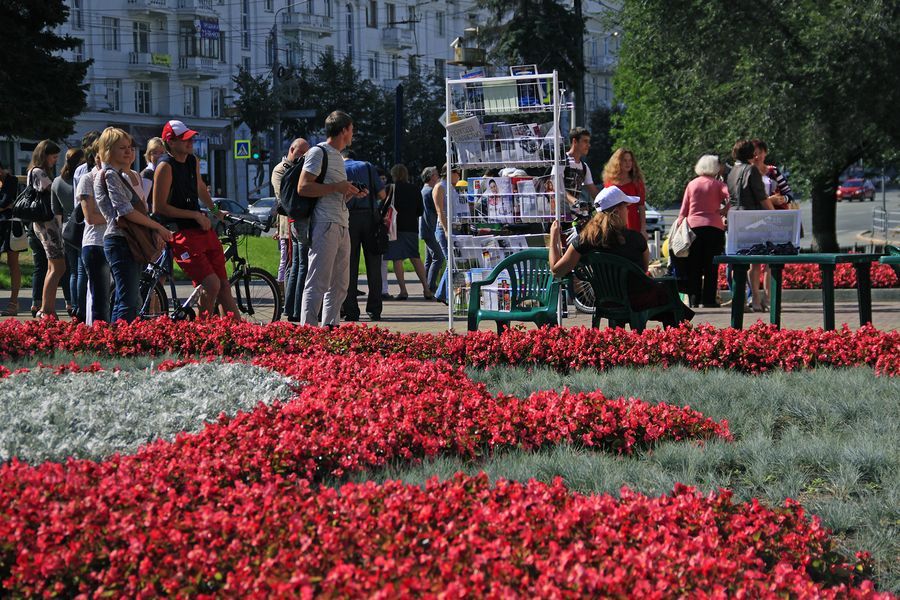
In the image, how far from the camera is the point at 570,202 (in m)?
12.6

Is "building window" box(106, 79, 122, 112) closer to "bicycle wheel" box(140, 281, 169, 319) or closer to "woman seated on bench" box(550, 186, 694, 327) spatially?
"bicycle wheel" box(140, 281, 169, 319)

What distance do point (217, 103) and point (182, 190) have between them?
62.8 meters

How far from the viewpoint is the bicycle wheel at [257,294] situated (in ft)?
40.8

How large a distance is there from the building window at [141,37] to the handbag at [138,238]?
61158 mm

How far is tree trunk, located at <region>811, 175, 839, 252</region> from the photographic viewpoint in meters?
27.6

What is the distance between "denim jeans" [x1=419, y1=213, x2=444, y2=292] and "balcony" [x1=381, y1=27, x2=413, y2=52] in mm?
64569

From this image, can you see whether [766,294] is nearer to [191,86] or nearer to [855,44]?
[855,44]

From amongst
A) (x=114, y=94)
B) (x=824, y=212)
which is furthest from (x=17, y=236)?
(x=114, y=94)

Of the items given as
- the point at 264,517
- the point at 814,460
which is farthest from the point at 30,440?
the point at 814,460

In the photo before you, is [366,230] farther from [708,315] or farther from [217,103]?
[217,103]

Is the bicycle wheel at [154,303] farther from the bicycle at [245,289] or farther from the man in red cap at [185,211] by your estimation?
the man in red cap at [185,211]

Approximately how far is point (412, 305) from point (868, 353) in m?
8.95

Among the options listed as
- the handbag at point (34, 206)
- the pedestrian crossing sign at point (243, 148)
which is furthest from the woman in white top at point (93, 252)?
the pedestrian crossing sign at point (243, 148)

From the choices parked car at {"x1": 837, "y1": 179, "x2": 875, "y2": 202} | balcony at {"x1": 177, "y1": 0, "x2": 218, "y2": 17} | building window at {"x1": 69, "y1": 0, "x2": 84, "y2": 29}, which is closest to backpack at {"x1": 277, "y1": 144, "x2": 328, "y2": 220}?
building window at {"x1": 69, "y1": 0, "x2": 84, "y2": 29}
